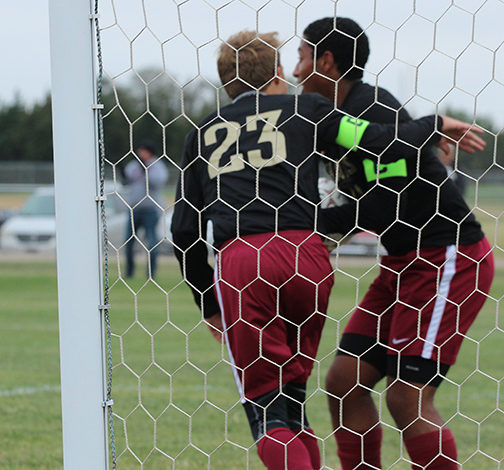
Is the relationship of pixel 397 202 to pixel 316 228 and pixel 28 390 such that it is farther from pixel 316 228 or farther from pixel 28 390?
pixel 28 390

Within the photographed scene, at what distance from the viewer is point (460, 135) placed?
1875 millimetres

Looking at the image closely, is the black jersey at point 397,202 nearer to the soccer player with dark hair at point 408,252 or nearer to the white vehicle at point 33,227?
the soccer player with dark hair at point 408,252

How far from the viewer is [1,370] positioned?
383 centimetres

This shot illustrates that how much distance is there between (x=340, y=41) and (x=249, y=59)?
1.06 feet

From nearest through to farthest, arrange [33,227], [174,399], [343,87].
A: [343,87] → [174,399] → [33,227]

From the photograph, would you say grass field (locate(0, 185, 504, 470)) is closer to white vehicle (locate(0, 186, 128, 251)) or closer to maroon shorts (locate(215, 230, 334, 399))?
maroon shorts (locate(215, 230, 334, 399))

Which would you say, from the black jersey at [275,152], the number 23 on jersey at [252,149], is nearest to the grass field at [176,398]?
the black jersey at [275,152]

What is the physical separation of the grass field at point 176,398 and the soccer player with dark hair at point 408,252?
11cm

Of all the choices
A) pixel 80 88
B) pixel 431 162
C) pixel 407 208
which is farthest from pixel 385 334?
pixel 80 88

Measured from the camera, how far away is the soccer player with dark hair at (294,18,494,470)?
1836 mm

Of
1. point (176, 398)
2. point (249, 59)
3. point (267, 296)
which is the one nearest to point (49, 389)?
point (176, 398)

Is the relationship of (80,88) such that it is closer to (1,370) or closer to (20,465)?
(20,465)

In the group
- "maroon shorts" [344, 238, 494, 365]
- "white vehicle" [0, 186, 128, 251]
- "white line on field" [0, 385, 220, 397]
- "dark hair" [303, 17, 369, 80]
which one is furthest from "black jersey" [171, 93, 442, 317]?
"white vehicle" [0, 186, 128, 251]

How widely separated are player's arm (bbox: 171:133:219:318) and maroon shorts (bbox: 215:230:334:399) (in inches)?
5.4
